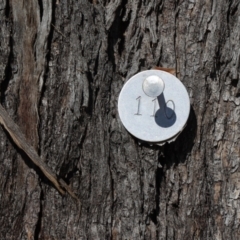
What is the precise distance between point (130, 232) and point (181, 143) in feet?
0.88

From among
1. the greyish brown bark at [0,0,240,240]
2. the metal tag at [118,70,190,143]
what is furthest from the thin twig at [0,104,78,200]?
the metal tag at [118,70,190,143]

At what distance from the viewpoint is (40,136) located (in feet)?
5.33

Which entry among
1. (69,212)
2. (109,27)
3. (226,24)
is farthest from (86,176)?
(226,24)

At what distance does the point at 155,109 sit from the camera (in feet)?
5.31

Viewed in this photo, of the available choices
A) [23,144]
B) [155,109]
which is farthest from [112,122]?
[23,144]

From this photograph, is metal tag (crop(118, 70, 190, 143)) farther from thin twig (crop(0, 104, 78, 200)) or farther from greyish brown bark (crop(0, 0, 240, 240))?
thin twig (crop(0, 104, 78, 200))

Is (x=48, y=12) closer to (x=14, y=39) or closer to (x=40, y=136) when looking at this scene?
(x=14, y=39)

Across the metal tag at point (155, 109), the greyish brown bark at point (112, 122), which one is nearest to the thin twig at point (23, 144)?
the greyish brown bark at point (112, 122)

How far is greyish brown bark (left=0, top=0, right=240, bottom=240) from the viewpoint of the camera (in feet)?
5.33

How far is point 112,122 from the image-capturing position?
165 centimetres

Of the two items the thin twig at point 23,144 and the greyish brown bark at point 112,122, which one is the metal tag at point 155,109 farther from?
the thin twig at point 23,144

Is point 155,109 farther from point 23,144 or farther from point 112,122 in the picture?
point 23,144

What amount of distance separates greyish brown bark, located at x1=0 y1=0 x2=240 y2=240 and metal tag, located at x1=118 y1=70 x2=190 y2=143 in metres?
0.04

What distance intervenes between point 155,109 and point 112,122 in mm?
119
